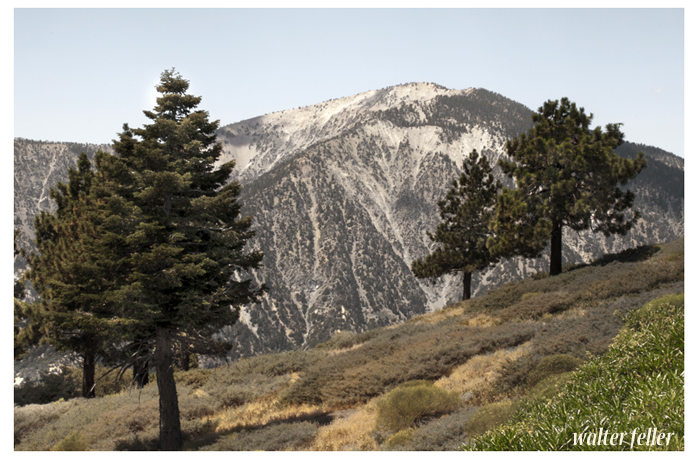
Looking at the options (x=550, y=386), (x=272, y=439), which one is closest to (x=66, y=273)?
(x=272, y=439)

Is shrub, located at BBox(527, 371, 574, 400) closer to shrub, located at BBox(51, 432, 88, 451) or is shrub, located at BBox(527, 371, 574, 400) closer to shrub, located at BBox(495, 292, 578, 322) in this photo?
shrub, located at BBox(495, 292, 578, 322)

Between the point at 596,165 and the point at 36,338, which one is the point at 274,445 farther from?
the point at 596,165

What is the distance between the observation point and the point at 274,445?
12.1m

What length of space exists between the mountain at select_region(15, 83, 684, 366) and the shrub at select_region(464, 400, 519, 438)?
306 ft

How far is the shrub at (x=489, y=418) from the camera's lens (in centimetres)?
933

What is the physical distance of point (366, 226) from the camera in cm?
Answer: 15600

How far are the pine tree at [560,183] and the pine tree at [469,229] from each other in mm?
5885

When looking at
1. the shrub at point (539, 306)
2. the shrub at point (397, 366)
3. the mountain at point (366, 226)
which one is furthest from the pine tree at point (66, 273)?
the mountain at point (366, 226)

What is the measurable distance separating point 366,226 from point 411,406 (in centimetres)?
14440

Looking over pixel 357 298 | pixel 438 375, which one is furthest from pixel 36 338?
pixel 357 298

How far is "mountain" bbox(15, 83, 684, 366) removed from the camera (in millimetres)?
126500

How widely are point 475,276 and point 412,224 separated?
36434 millimetres

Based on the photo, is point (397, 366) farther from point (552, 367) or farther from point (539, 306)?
point (539, 306)

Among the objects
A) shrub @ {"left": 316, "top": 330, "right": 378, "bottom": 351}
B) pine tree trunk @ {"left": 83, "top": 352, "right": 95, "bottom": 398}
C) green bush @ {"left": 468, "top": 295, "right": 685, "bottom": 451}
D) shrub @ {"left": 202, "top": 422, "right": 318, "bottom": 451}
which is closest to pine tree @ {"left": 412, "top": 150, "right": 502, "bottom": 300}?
shrub @ {"left": 316, "top": 330, "right": 378, "bottom": 351}
